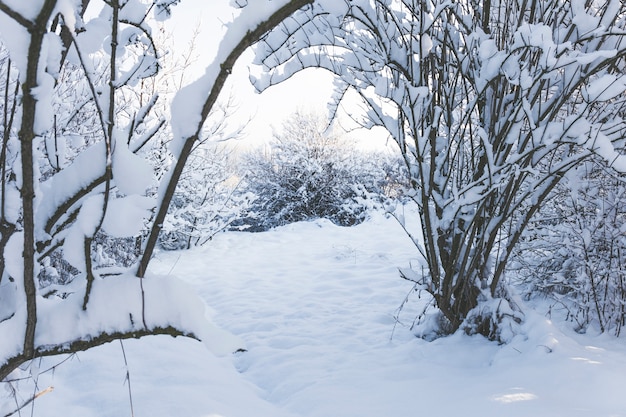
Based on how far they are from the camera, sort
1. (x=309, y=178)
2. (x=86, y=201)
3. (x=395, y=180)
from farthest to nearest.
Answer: (x=309, y=178), (x=395, y=180), (x=86, y=201)

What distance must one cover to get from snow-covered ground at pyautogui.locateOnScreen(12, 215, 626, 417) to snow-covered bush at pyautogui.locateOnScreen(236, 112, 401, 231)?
319 inches

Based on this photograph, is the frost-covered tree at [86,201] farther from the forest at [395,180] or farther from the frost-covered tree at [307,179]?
the frost-covered tree at [307,179]

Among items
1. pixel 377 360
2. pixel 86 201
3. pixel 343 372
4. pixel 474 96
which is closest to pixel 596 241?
pixel 474 96

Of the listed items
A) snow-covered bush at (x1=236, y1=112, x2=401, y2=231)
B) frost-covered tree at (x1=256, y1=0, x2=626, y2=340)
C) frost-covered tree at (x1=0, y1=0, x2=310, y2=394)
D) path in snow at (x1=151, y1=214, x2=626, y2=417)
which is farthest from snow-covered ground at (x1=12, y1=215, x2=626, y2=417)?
snow-covered bush at (x1=236, y1=112, x2=401, y2=231)

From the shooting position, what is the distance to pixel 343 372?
266cm

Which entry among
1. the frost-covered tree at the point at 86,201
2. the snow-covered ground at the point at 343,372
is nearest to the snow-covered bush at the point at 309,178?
the snow-covered ground at the point at 343,372

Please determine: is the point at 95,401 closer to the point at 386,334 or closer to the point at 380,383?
the point at 380,383

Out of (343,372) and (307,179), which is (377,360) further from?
(307,179)

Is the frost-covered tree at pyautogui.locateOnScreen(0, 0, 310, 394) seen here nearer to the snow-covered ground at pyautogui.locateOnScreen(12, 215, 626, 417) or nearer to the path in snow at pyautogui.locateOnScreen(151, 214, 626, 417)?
the snow-covered ground at pyautogui.locateOnScreen(12, 215, 626, 417)

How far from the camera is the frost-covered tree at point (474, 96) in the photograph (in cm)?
220

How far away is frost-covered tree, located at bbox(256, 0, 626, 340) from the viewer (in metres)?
2.20

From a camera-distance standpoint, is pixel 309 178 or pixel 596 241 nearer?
pixel 596 241

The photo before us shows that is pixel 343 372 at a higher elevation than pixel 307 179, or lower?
lower

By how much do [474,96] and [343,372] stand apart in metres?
1.93
